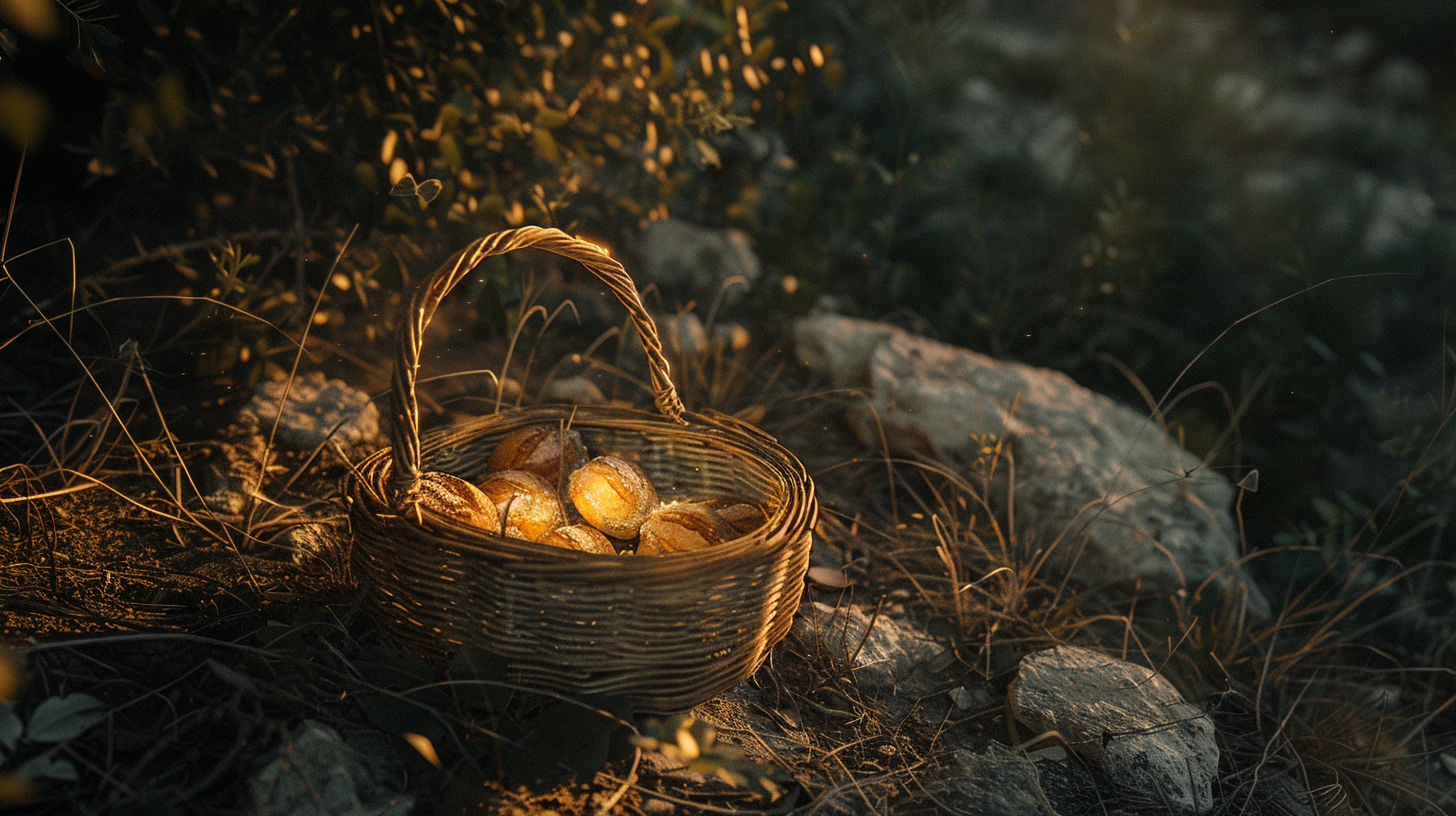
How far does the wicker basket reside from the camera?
3.68ft

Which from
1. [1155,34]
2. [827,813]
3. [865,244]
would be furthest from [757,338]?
[1155,34]

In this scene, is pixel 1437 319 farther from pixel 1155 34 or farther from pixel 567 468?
pixel 567 468

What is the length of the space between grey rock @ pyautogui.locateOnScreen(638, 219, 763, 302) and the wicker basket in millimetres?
1498

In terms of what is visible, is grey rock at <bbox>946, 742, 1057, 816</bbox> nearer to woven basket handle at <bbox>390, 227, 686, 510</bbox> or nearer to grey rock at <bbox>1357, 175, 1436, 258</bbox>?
woven basket handle at <bbox>390, 227, 686, 510</bbox>

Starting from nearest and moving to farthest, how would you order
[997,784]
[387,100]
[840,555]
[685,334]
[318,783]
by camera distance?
[318,783] < [997,784] < [840,555] < [387,100] < [685,334]

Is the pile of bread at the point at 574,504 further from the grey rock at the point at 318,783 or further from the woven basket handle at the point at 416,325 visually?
the grey rock at the point at 318,783

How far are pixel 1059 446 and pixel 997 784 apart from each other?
105 centimetres

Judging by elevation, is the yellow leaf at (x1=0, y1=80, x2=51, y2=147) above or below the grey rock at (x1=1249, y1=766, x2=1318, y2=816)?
above

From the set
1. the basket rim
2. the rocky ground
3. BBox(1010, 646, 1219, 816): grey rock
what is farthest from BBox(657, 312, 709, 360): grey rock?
BBox(1010, 646, 1219, 816): grey rock

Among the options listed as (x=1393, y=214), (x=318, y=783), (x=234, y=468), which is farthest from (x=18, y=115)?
(x=1393, y=214)

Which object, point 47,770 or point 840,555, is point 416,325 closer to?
point 47,770

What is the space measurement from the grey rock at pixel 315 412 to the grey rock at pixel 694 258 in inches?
44.1

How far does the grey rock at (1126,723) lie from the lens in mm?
1361

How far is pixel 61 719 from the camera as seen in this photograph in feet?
3.24
